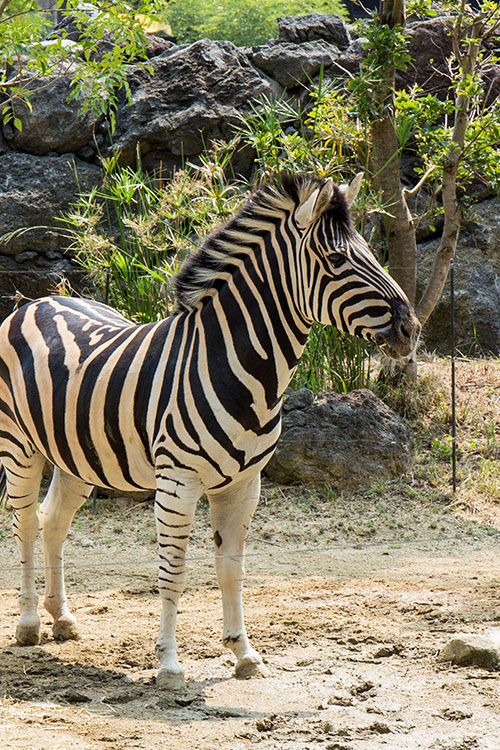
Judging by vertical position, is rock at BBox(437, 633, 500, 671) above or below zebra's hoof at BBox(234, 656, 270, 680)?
above

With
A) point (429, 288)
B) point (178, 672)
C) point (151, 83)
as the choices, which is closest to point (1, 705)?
point (178, 672)

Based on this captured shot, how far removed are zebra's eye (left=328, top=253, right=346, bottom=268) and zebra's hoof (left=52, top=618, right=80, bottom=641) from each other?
2.31m

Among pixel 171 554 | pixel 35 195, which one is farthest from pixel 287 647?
pixel 35 195

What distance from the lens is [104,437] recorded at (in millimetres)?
3883

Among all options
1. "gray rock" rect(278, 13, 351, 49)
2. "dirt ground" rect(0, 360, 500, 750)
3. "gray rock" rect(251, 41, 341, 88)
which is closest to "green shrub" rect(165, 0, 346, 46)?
"gray rock" rect(278, 13, 351, 49)

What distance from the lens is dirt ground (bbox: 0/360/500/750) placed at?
3.14 m

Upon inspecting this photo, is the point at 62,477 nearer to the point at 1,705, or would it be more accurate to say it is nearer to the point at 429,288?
the point at 1,705

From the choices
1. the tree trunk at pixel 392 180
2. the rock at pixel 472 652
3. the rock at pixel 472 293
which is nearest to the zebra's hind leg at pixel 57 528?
the rock at pixel 472 652

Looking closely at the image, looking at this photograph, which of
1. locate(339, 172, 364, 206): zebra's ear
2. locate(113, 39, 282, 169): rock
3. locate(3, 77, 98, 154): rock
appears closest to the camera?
locate(339, 172, 364, 206): zebra's ear

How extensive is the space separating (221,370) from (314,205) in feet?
2.65

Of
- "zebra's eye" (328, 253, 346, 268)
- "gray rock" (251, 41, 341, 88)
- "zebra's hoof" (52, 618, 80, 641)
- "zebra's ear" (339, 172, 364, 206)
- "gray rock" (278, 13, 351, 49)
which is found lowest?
"zebra's hoof" (52, 618, 80, 641)

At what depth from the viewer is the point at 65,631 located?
4.29 m

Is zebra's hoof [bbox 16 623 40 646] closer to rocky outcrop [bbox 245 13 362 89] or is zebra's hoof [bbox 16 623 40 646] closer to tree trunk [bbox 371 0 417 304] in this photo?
tree trunk [bbox 371 0 417 304]

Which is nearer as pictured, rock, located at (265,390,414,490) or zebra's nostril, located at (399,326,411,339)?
zebra's nostril, located at (399,326,411,339)
